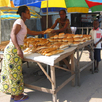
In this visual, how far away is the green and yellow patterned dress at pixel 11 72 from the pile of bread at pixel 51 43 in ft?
1.49

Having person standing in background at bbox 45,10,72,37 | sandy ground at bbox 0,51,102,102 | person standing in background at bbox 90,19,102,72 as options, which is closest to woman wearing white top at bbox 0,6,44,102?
sandy ground at bbox 0,51,102,102

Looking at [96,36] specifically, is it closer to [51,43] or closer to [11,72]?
[51,43]

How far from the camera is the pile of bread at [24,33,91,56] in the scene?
2.70m

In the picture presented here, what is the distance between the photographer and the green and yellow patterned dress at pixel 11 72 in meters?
2.36

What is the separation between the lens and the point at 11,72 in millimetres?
2393

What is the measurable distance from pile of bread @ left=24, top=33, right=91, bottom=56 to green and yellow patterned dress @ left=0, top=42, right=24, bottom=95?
1.49ft

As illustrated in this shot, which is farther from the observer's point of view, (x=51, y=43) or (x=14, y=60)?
(x=51, y=43)

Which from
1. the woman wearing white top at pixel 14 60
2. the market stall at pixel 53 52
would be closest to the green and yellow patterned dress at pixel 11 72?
the woman wearing white top at pixel 14 60

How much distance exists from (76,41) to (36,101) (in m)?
1.80

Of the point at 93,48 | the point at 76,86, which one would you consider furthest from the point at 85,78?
the point at 93,48

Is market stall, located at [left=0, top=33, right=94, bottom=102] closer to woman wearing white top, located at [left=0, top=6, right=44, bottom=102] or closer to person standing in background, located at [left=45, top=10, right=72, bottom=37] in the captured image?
woman wearing white top, located at [left=0, top=6, right=44, bottom=102]

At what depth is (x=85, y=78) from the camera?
381 centimetres

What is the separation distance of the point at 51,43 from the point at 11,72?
4.62 ft

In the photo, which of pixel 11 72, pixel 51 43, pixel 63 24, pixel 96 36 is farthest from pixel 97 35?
pixel 11 72
